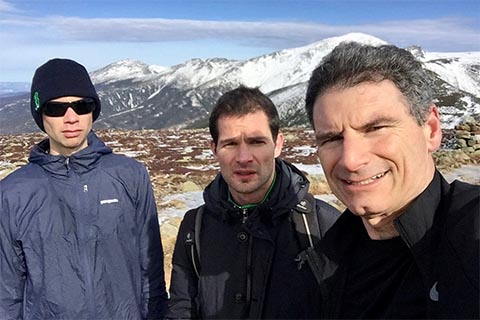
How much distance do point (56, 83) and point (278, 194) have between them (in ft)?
6.92

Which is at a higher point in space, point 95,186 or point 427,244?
point 427,244

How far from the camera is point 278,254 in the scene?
9.91 ft

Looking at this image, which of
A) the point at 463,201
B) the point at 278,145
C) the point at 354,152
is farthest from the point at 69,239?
the point at 463,201

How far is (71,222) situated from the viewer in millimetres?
3459

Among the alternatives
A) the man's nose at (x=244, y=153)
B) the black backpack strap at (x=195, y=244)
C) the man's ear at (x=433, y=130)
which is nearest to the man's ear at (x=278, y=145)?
the man's nose at (x=244, y=153)

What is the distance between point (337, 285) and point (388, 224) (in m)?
0.44

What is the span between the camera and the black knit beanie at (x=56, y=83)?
3605 mm

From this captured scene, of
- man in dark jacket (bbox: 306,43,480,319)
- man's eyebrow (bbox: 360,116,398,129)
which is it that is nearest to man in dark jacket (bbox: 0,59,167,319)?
man in dark jacket (bbox: 306,43,480,319)

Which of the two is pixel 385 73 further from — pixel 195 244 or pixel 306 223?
pixel 195 244

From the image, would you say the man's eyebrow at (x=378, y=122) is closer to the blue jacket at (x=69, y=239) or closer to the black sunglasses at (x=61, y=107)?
the blue jacket at (x=69, y=239)

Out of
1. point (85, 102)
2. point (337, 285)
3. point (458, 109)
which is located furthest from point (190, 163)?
point (458, 109)

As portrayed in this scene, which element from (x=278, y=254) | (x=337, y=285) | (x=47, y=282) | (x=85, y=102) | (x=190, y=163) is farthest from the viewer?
(x=190, y=163)

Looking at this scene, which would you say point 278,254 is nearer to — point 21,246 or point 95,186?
point 95,186

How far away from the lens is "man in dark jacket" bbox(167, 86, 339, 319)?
2982mm
